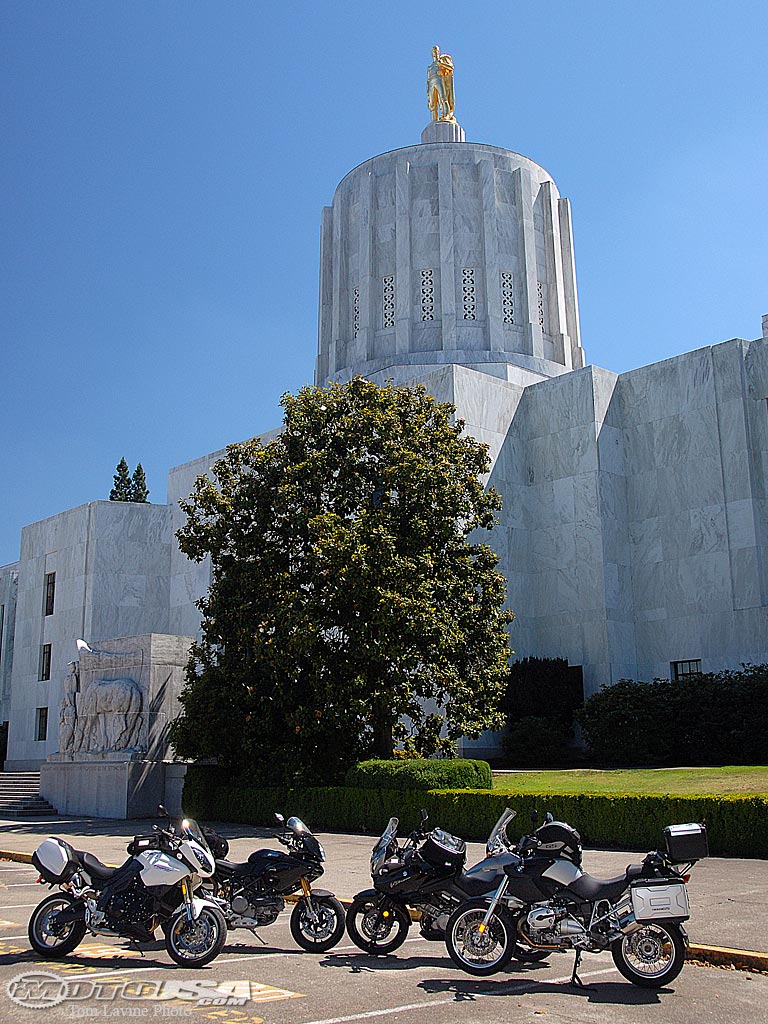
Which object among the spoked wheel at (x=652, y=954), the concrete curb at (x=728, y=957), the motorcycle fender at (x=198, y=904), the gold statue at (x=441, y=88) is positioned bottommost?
the concrete curb at (x=728, y=957)

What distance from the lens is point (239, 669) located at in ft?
75.7

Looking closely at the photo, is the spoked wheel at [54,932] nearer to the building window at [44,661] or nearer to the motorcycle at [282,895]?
the motorcycle at [282,895]

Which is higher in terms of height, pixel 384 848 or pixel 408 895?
pixel 384 848

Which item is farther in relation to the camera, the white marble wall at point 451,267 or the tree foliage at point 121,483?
the tree foliage at point 121,483

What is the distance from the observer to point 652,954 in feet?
24.8

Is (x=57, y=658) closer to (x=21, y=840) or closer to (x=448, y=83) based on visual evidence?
(x=21, y=840)

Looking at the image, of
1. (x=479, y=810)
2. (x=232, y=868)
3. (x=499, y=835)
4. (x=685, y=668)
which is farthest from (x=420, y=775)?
(x=685, y=668)

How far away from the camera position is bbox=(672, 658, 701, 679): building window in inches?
1257

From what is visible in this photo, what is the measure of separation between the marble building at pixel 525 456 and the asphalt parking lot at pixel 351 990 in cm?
2378

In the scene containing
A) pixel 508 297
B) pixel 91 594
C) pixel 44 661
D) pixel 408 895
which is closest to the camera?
pixel 408 895

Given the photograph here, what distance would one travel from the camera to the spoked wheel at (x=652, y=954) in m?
7.50

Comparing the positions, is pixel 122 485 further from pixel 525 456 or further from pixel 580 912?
pixel 580 912

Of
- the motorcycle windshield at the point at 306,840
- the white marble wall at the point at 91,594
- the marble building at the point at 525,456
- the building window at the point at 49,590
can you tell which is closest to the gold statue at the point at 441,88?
the marble building at the point at 525,456

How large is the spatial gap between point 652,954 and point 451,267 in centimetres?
3542
